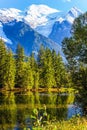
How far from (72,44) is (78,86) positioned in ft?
19.0

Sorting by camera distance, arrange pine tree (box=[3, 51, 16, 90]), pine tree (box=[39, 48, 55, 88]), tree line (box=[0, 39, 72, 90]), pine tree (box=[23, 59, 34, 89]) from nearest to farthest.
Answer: pine tree (box=[3, 51, 16, 90]), tree line (box=[0, 39, 72, 90]), pine tree (box=[23, 59, 34, 89]), pine tree (box=[39, 48, 55, 88])

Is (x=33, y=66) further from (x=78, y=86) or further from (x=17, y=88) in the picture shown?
(x=78, y=86)

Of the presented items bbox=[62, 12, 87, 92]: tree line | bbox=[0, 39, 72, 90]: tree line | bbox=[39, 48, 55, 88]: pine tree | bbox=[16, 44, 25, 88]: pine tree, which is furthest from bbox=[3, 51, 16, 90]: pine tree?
bbox=[62, 12, 87, 92]: tree line

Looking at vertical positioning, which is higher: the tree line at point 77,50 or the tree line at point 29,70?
the tree line at point 29,70

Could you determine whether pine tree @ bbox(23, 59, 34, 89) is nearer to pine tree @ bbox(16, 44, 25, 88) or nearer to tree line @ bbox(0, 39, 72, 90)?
tree line @ bbox(0, 39, 72, 90)

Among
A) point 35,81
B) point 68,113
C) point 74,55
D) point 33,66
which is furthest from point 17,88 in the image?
point 74,55

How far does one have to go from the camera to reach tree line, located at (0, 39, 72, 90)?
133 meters

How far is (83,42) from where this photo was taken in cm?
4506

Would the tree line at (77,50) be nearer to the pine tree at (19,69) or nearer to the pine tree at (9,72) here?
the pine tree at (9,72)

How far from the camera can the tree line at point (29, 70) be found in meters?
133

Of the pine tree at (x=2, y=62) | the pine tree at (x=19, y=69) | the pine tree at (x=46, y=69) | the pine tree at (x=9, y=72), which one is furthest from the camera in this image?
the pine tree at (x=46, y=69)

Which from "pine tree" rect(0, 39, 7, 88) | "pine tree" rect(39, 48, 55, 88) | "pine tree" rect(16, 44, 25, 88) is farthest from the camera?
"pine tree" rect(39, 48, 55, 88)

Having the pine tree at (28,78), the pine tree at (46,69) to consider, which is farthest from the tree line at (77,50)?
the pine tree at (46,69)

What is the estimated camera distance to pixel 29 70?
139750 millimetres
